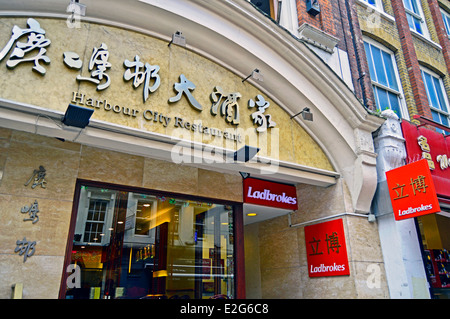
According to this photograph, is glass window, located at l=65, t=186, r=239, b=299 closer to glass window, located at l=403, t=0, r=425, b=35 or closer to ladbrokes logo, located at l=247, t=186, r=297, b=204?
ladbrokes logo, located at l=247, t=186, r=297, b=204

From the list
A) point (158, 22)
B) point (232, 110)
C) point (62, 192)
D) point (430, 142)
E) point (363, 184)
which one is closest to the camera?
point (62, 192)

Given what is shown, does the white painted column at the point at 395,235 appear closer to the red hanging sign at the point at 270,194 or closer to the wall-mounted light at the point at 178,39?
the red hanging sign at the point at 270,194

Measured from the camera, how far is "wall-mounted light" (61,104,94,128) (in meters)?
4.45

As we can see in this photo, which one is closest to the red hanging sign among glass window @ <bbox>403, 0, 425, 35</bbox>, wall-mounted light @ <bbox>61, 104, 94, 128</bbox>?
wall-mounted light @ <bbox>61, 104, 94, 128</bbox>

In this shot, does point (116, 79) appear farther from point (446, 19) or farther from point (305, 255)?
point (446, 19)

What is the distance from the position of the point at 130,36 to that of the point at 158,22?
522mm

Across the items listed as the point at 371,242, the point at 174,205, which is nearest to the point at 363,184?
the point at 371,242

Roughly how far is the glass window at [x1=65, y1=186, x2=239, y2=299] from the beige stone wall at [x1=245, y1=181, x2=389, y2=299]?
1703 millimetres

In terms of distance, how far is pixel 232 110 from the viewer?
645 centimetres

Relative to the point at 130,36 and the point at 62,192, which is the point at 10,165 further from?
the point at 130,36

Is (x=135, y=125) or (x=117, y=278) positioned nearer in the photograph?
(x=135, y=125)

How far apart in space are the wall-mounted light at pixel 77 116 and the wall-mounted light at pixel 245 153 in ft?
8.14

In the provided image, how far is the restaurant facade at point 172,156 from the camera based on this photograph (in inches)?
195

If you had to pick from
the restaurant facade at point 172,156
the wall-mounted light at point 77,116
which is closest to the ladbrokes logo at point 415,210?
the restaurant facade at point 172,156
